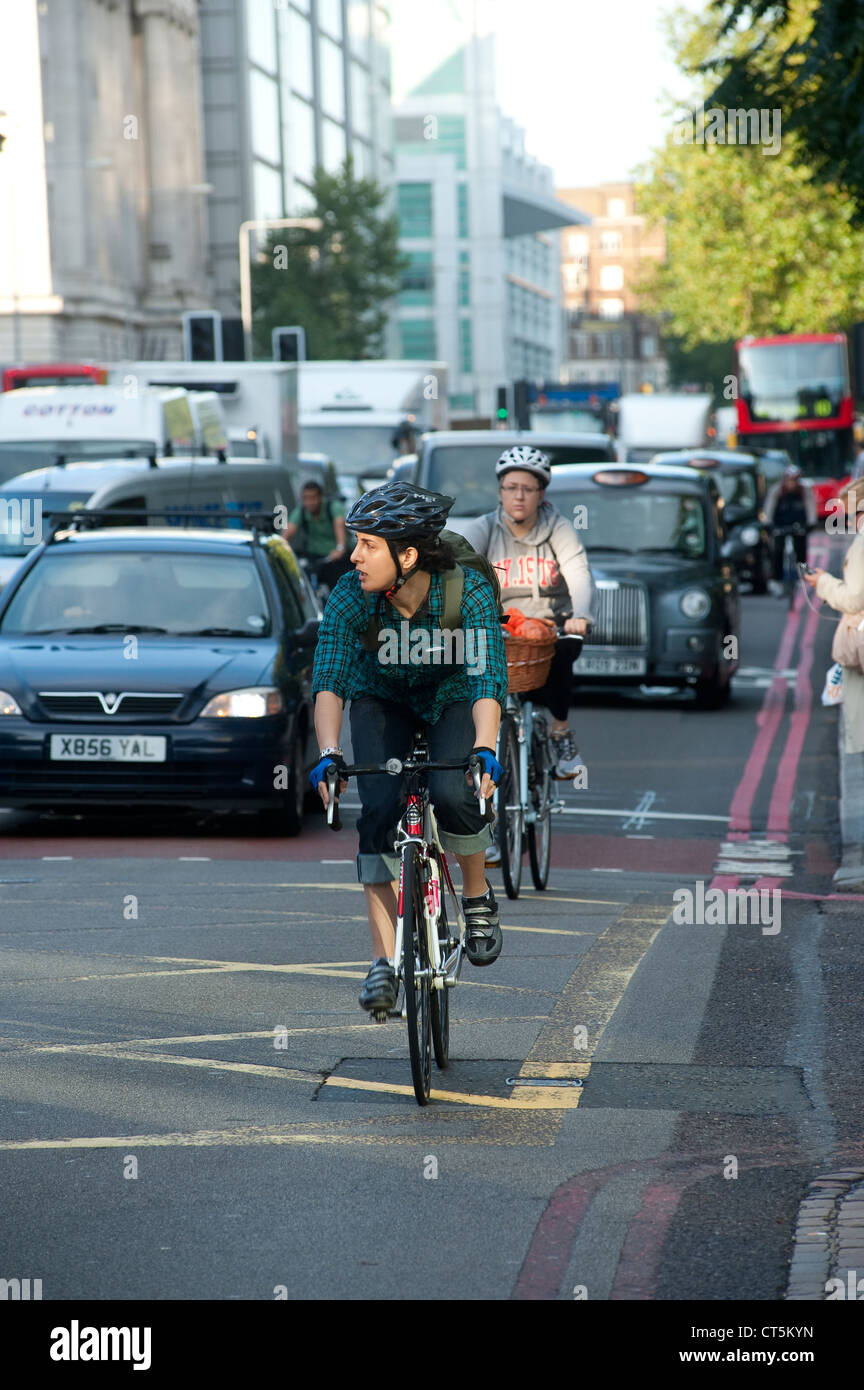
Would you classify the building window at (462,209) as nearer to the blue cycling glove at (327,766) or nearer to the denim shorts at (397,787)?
the denim shorts at (397,787)

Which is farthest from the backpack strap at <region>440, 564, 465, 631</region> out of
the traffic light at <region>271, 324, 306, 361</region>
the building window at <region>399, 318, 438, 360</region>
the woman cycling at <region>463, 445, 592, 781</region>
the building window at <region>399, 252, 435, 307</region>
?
the building window at <region>399, 252, 435, 307</region>

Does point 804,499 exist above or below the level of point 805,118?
below

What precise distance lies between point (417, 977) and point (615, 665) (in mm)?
12859

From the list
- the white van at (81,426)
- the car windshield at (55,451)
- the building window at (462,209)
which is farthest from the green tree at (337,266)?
the car windshield at (55,451)

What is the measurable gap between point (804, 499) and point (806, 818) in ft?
71.7

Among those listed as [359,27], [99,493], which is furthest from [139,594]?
[359,27]

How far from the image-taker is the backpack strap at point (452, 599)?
6395mm

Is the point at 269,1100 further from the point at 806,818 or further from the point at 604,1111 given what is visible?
the point at 806,818

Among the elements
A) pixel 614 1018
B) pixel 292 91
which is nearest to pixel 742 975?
pixel 614 1018

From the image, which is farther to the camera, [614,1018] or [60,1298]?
[614,1018]

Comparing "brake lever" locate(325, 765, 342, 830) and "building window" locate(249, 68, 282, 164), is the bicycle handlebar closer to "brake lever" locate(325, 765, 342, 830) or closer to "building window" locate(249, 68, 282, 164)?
"brake lever" locate(325, 765, 342, 830)

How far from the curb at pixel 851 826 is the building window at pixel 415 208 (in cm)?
10717

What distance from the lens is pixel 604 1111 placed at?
240 inches

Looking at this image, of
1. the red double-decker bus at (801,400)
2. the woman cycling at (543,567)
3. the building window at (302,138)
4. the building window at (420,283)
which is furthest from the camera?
the building window at (420,283)
